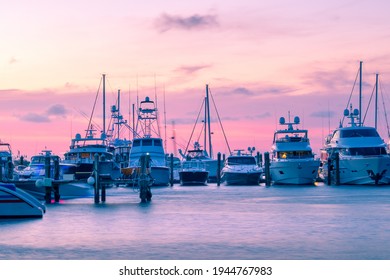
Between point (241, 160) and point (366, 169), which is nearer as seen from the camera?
point (366, 169)

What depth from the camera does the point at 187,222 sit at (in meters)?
32.3

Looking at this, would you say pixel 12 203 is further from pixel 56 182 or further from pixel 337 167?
pixel 337 167

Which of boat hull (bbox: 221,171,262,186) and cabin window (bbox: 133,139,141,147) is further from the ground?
cabin window (bbox: 133,139,141,147)

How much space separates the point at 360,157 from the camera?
70.7m

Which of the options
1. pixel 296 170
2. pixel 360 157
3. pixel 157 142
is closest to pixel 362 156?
pixel 360 157

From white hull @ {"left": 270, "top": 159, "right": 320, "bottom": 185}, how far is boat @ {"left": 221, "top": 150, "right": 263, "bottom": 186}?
23.6 feet

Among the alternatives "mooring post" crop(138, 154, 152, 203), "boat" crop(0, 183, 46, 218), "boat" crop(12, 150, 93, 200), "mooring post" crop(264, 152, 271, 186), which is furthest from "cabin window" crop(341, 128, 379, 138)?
"boat" crop(0, 183, 46, 218)

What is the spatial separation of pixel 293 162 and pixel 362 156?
675cm

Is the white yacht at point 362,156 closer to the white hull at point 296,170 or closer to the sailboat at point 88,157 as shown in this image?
the white hull at point 296,170

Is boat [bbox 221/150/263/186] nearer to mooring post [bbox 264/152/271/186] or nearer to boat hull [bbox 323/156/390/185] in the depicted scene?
mooring post [bbox 264/152/271/186]

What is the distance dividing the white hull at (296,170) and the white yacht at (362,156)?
7.77 feet

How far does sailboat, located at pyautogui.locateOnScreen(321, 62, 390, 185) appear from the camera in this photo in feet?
231
